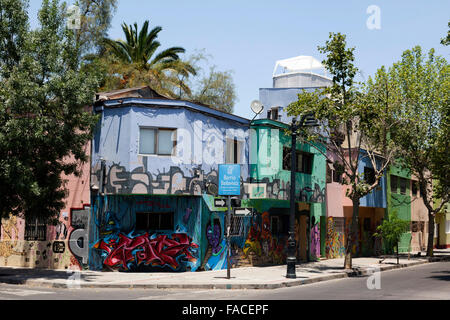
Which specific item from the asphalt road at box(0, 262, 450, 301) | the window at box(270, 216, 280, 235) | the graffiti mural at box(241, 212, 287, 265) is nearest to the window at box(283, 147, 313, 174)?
the window at box(270, 216, 280, 235)

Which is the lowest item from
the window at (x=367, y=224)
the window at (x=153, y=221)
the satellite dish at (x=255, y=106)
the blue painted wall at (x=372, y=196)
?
the window at (x=367, y=224)

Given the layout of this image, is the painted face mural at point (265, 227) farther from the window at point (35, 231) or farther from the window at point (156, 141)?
the window at point (35, 231)

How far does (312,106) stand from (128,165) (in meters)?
8.30

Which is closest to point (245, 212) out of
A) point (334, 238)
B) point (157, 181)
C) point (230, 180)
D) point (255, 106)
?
point (230, 180)

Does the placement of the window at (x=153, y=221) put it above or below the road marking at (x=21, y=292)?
above

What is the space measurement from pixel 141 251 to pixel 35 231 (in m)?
5.76

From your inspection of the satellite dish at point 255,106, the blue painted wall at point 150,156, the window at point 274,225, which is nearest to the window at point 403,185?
the window at point 274,225

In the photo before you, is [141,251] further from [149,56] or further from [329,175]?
[149,56]

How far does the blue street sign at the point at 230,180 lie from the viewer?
1995cm

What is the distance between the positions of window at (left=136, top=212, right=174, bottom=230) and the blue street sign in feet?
9.95

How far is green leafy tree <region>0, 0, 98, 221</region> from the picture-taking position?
58.7ft

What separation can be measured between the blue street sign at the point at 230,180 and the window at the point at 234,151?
3900 mm

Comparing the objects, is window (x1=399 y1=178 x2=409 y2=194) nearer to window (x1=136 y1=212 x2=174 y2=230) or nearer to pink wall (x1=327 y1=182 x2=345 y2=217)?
pink wall (x1=327 y1=182 x2=345 y2=217)
